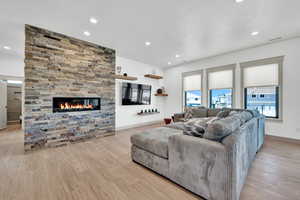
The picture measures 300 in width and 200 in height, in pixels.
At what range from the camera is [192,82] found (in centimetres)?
583

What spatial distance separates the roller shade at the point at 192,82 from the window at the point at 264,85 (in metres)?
1.63

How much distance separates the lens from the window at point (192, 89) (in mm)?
5621

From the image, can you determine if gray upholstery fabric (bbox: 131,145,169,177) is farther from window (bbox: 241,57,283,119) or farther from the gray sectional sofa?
window (bbox: 241,57,283,119)

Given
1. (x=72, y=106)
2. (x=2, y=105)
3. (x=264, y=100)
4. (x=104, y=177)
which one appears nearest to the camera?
(x=104, y=177)

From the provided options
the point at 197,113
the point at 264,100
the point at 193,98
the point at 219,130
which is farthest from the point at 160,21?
the point at 264,100

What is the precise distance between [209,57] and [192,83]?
128cm

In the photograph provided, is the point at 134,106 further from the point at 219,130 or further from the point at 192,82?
the point at 219,130

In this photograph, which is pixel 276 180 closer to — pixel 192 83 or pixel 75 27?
pixel 192 83

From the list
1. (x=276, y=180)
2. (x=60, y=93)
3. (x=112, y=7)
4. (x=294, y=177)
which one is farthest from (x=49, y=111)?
(x=294, y=177)

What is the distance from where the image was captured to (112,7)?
2373mm

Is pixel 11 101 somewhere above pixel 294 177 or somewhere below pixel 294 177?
above

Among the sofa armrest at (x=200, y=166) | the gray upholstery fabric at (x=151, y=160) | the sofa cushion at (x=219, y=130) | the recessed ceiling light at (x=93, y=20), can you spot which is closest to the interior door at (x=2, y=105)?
the recessed ceiling light at (x=93, y=20)

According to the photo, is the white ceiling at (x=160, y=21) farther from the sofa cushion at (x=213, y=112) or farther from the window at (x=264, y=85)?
the sofa cushion at (x=213, y=112)

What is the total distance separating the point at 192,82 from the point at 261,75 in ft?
7.91
